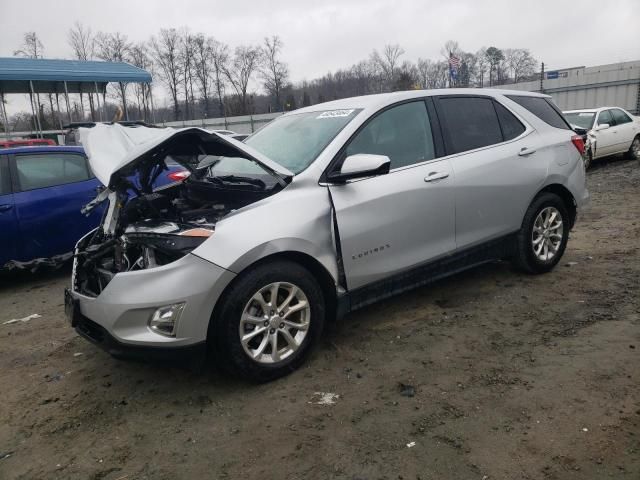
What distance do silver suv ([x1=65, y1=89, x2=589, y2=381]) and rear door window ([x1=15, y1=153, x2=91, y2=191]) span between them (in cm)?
255

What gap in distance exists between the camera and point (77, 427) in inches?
114

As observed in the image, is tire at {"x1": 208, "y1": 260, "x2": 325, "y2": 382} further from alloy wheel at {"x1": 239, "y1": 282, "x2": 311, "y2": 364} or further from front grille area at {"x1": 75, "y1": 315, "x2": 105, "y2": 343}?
front grille area at {"x1": 75, "y1": 315, "x2": 105, "y2": 343}

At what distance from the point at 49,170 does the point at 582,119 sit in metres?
12.0

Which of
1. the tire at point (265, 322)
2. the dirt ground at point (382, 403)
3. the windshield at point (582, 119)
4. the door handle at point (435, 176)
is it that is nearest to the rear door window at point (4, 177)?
the dirt ground at point (382, 403)

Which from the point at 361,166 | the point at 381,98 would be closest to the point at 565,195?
the point at 381,98

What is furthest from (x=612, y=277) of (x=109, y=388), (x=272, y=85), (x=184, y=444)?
(x=272, y=85)

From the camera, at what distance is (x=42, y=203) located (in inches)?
223

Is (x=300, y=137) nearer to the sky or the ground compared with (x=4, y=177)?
nearer to the sky

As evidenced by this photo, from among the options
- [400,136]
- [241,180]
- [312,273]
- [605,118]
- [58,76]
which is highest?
[58,76]

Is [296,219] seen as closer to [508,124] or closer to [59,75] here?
[508,124]

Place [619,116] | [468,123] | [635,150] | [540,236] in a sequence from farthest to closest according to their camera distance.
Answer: [635,150]
[619,116]
[540,236]
[468,123]

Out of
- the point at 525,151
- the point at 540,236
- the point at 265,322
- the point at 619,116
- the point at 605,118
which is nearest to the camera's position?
the point at 265,322

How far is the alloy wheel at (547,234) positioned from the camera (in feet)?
15.5

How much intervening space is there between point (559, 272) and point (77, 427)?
4.40 m
